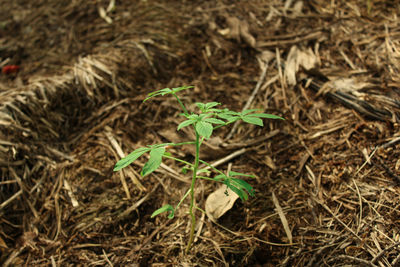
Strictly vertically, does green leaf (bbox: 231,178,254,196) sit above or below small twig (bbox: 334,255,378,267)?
above

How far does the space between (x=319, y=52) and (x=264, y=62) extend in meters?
0.45

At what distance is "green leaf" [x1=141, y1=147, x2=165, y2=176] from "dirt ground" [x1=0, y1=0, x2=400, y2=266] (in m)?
0.66

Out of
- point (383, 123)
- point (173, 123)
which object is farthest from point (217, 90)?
point (383, 123)

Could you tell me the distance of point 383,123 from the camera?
66.8 inches

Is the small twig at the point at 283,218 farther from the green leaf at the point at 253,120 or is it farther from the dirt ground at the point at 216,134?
the green leaf at the point at 253,120

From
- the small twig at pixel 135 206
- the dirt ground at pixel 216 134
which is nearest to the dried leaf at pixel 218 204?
the dirt ground at pixel 216 134

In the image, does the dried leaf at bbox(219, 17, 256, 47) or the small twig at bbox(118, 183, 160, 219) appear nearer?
the small twig at bbox(118, 183, 160, 219)

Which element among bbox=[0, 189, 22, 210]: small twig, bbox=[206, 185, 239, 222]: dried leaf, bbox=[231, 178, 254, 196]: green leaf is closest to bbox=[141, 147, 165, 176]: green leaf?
bbox=[231, 178, 254, 196]: green leaf

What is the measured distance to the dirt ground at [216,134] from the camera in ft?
4.77

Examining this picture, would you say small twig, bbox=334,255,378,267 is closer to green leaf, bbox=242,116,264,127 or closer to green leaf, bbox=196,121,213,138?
green leaf, bbox=242,116,264,127

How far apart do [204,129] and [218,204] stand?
70 centimetres

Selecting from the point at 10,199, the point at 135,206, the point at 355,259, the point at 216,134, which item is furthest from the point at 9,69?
the point at 355,259

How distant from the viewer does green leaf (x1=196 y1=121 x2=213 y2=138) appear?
98 centimetres

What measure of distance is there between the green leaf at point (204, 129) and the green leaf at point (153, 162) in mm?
180
